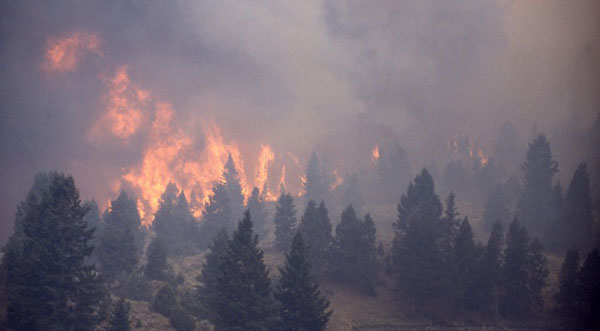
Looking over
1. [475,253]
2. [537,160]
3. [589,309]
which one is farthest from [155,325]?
[537,160]

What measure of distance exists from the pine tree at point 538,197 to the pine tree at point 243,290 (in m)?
75.8

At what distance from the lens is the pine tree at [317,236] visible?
7050 centimetres

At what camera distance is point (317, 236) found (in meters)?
73.1

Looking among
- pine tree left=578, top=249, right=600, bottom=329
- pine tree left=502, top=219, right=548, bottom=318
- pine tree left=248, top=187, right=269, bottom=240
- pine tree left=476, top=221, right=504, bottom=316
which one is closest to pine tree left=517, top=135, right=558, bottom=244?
pine tree left=502, top=219, right=548, bottom=318

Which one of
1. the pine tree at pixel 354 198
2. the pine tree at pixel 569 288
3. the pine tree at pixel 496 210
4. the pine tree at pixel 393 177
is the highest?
the pine tree at pixel 393 177

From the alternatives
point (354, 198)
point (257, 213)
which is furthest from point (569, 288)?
point (354, 198)

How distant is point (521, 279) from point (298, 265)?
42881 millimetres

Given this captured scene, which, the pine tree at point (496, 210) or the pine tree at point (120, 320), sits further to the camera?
the pine tree at point (496, 210)

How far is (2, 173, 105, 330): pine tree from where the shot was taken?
34812 millimetres

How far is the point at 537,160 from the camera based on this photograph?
105 meters

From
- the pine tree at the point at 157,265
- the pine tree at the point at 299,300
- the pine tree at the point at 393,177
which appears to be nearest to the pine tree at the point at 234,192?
the pine tree at the point at 393,177

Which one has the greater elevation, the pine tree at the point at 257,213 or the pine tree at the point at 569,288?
the pine tree at the point at 257,213

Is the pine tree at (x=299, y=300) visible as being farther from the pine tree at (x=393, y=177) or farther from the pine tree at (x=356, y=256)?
the pine tree at (x=393, y=177)

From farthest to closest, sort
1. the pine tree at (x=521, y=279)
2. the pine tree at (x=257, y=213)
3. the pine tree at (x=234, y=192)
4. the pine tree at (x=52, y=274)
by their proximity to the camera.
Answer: the pine tree at (x=234, y=192), the pine tree at (x=257, y=213), the pine tree at (x=521, y=279), the pine tree at (x=52, y=274)
